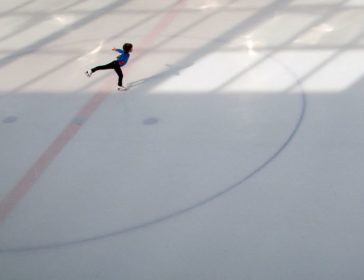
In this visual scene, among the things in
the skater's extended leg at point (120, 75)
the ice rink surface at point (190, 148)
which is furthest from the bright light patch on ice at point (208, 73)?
the skater's extended leg at point (120, 75)

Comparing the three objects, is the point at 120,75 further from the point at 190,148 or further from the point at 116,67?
the point at 190,148

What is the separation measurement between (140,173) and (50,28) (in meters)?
5.18

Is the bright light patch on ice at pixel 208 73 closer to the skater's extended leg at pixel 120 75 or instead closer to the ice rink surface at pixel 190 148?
the ice rink surface at pixel 190 148

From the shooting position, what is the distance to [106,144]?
21.0ft

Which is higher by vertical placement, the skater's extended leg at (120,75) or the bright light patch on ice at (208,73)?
the skater's extended leg at (120,75)

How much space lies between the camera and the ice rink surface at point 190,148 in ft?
15.4

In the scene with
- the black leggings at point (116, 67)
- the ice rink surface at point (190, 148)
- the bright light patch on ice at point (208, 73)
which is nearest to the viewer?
the ice rink surface at point (190, 148)

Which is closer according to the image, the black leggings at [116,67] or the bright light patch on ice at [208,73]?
the black leggings at [116,67]

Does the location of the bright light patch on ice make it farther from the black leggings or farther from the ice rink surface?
the black leggings

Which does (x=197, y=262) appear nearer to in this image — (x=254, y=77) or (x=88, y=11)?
(x=254, y=77)

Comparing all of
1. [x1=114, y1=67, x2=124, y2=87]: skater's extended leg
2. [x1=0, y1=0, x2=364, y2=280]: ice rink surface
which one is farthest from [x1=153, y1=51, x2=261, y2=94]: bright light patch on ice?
[x1=114, y1=67, x2=124, y2=87]: skater's extended leg

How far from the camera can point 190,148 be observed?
6.13 metres

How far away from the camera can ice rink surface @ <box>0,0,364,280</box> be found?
4.68 metres

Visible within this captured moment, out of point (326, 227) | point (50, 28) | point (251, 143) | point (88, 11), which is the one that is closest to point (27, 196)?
point (251, 143)
